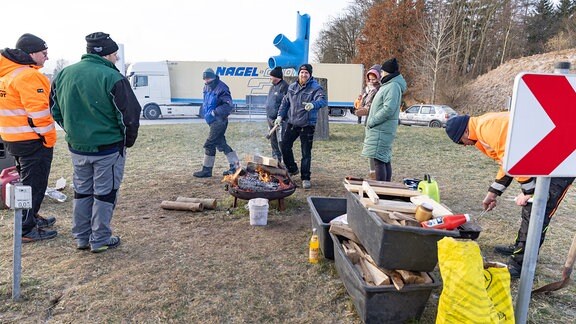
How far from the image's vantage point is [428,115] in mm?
21547

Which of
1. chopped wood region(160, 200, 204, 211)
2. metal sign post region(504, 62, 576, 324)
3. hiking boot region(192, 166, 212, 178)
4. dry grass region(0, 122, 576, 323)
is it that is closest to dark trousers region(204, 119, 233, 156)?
hiking boot region(192, 166, 212, 178)

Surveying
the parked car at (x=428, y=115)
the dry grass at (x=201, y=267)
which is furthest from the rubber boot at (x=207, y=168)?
the parked car at (x=428, y=115)

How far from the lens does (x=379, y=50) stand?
118 ft

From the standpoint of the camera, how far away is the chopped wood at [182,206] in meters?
4.92

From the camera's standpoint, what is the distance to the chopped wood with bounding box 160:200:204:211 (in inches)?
194

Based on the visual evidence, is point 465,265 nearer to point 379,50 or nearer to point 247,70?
point 247,70

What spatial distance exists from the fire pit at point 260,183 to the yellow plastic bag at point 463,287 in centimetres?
265

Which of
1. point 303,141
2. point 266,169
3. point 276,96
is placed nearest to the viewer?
point 266,169

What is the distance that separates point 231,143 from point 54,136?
6810 millimetres

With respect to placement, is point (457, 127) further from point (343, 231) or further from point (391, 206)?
point (343, 231)

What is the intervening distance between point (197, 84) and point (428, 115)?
44.8ft

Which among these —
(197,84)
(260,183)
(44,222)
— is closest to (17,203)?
(44,222)

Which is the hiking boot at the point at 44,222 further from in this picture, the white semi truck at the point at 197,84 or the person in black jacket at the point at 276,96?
the white semi truck at the point at 197,84

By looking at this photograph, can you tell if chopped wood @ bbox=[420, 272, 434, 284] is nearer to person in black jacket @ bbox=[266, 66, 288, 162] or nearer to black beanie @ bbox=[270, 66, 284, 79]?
person in black jacket @ bbox=[266, 66, 288, 162]
